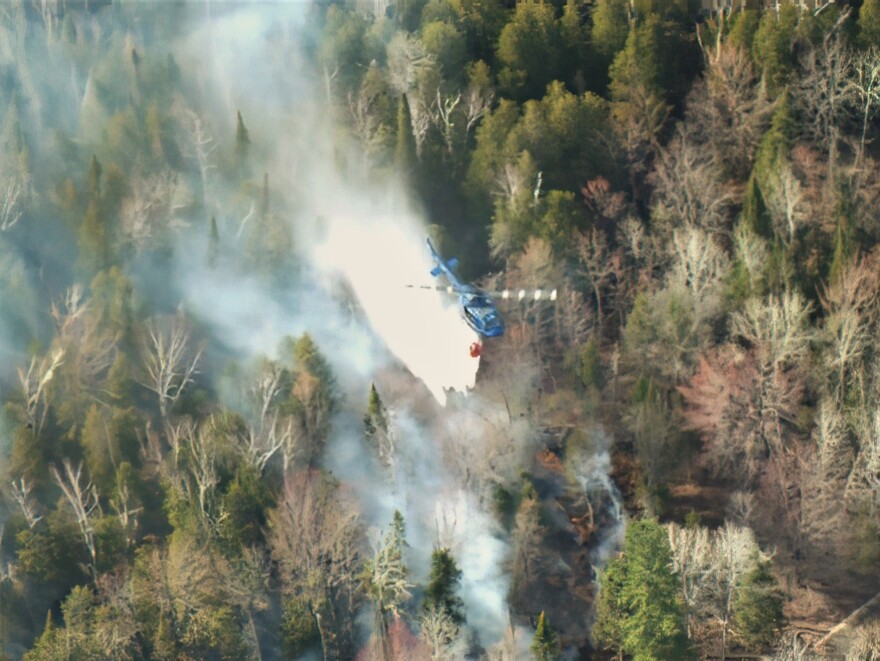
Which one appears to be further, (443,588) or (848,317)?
(848,317)

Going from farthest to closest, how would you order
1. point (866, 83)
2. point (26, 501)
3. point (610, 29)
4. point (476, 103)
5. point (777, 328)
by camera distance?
point (610, 29) < point (476, 103) < point (866, 83) < point (777, 328) < point (26, 501)

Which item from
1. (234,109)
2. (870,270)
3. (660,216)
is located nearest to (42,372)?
(234,109)

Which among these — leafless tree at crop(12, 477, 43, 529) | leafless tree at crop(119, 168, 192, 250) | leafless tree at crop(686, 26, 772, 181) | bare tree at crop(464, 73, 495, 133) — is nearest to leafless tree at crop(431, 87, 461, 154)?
bare tree at crop(464, 73, 495, 133)

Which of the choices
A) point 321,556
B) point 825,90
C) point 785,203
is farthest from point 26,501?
point 825,90

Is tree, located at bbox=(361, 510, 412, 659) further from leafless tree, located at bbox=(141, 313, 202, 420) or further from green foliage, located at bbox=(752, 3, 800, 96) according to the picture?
green foliage, located at bbox=(752, 3, 800, 96)

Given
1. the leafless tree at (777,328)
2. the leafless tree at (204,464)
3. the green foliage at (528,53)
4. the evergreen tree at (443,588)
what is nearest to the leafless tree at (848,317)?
the leafless tree at (777,328)

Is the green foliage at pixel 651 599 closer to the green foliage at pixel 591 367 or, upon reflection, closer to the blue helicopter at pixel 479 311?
the green foliage at pixel 591 367

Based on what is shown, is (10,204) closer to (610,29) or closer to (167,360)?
(167,360)
